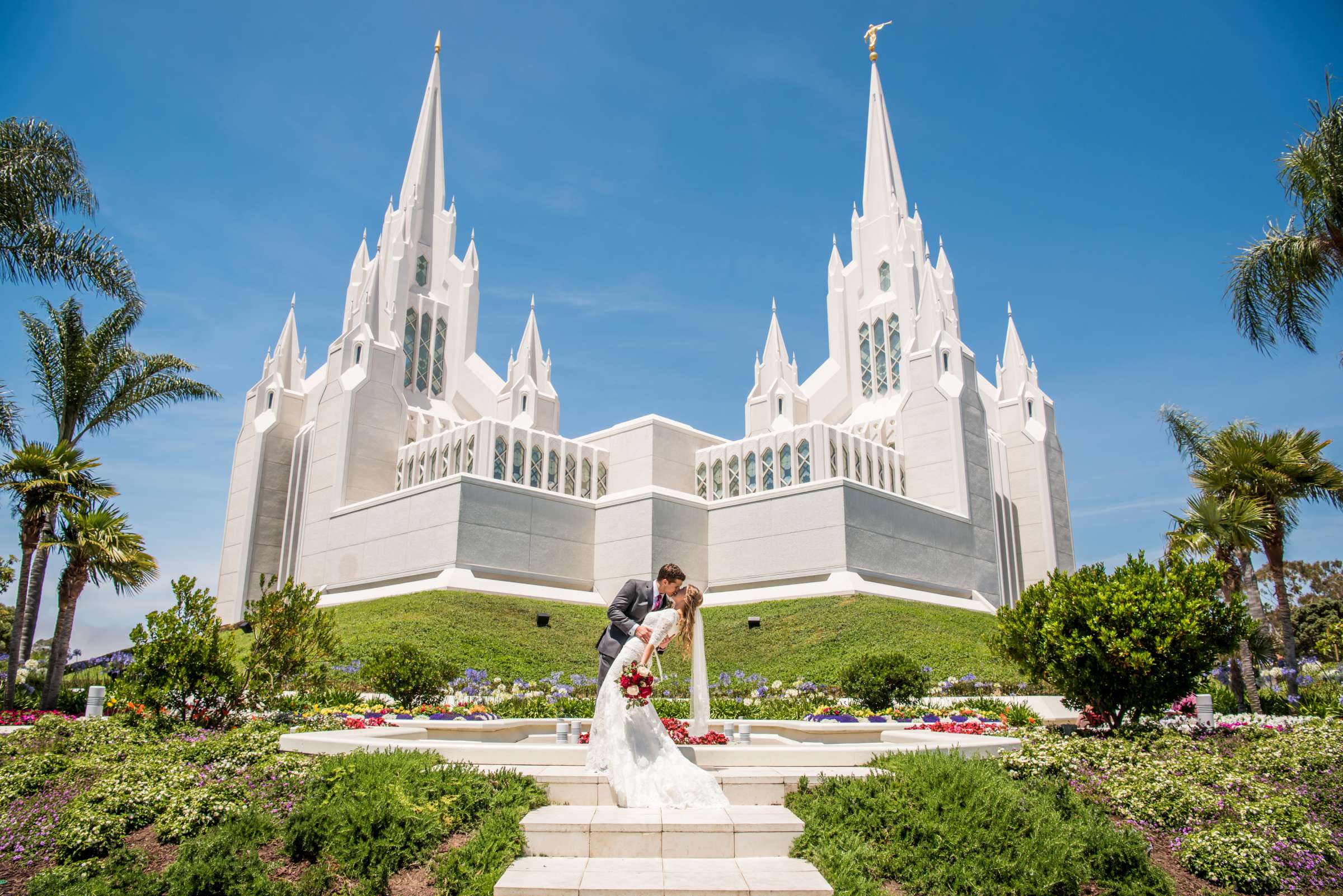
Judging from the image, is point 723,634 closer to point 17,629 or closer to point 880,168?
point 17,629

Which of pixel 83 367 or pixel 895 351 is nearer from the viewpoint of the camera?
pixel 83 367

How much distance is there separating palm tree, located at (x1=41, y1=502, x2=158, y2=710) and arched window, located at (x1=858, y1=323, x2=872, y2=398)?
94.4 ft

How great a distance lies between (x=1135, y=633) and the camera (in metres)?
10.0

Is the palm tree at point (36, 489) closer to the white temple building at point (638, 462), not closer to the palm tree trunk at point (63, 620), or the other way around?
the palm tree trunk at point (63, 620)

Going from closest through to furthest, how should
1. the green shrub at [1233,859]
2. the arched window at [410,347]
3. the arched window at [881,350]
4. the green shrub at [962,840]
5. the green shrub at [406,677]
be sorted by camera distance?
the green shrub at [962,840] < the green shrub at [1233,859] < the green shrub at [406,677] < the arched window at [410,347] < the arched window at [881,350]

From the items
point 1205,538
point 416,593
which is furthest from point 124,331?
point 1205,538

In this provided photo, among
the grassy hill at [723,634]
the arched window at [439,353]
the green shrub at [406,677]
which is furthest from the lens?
the arched window at [439,353]

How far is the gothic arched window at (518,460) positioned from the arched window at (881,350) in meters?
15.9

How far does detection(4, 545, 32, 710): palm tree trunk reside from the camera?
13.9 metres

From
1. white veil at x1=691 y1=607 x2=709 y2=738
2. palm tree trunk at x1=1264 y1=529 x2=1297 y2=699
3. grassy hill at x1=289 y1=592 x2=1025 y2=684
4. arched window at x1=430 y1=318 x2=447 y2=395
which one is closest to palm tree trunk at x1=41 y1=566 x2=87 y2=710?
grassy hill at x1=289 y1=592 x2=1025 y2=684

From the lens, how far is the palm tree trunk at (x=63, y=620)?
47.6 feet

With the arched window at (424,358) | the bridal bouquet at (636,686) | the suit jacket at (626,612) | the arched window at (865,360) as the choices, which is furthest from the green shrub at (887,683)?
the arched window at (424,358)

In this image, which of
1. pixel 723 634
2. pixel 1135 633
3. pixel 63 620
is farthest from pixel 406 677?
pixel 723 634

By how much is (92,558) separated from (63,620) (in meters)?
1.18
